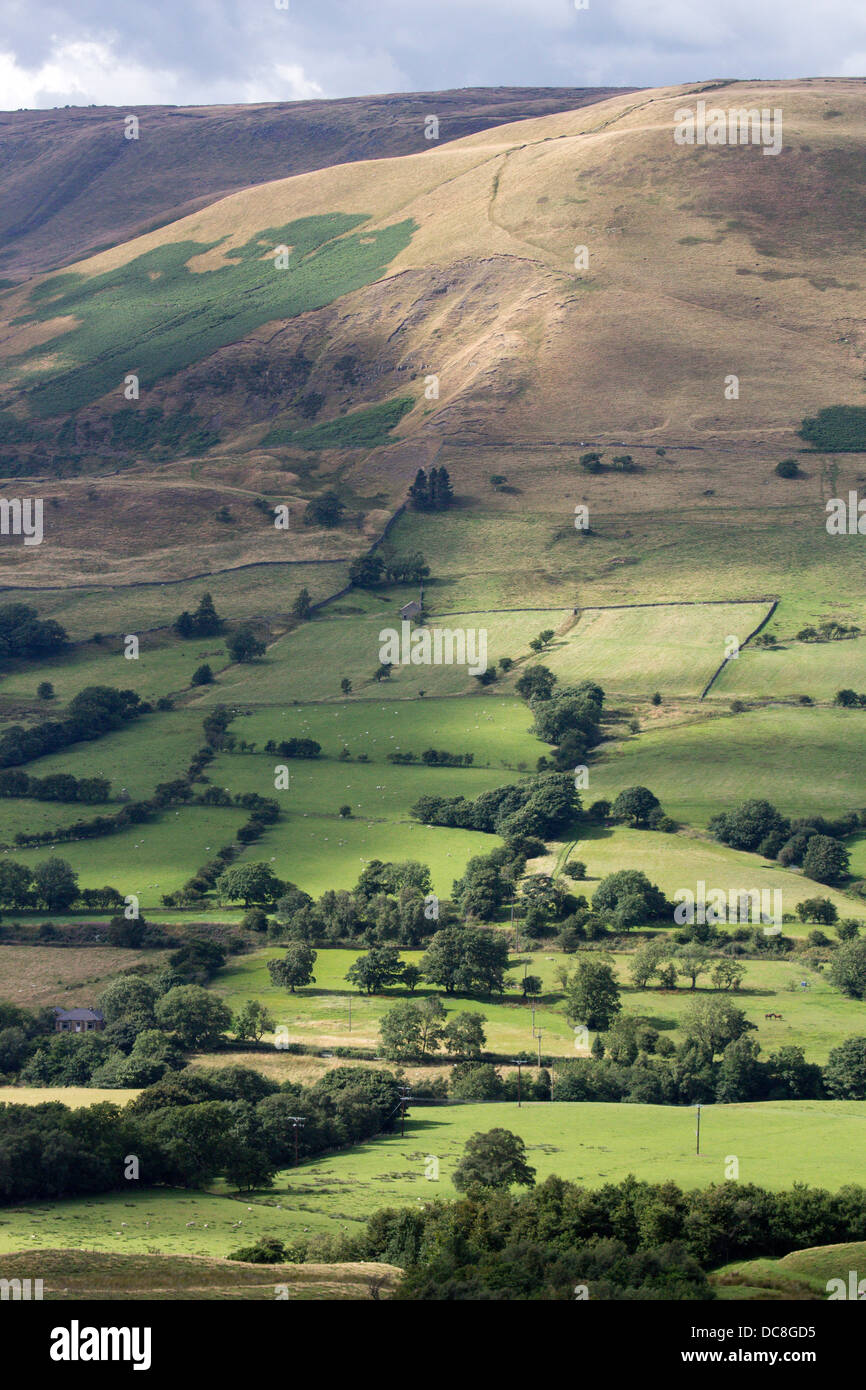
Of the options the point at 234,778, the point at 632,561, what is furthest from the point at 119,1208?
the point at 632,561

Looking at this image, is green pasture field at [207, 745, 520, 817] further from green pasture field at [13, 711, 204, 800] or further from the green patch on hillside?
the green patch on hillside

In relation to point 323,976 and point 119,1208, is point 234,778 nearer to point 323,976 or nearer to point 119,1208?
point 323,976

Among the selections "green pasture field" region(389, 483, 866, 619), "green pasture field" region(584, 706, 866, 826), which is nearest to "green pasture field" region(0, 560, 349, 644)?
"green pasture field" region(389, 483, 866, 619)

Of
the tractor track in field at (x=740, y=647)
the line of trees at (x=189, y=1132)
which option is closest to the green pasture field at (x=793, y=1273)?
the line of trees at (x=189, y=1132)

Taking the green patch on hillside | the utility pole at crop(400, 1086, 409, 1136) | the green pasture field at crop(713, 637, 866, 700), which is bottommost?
the utility pole at crop(400, 1086, 409, 1136)

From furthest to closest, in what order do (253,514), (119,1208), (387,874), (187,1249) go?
(253,514) < (387,874) < (119,1208) < (187,1249)

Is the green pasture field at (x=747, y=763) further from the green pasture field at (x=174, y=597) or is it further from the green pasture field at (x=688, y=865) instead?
the green pasture field at (x=174, y=597)

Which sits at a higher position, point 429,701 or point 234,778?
point 429,701
